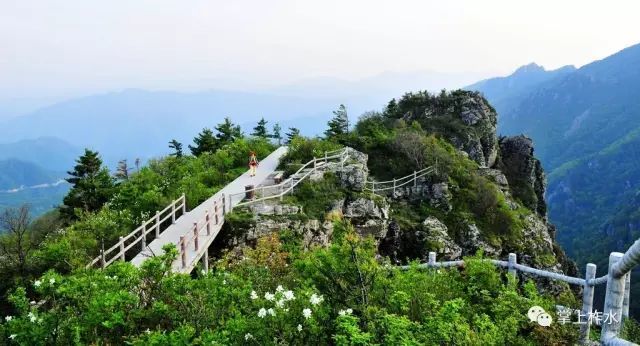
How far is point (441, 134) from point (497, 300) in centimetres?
2703

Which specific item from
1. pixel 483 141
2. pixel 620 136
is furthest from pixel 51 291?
pixel 620 136

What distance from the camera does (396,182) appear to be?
80.5 ft

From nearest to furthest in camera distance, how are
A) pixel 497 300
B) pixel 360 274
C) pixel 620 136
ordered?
pixel 360 274, pixel 497 300, pixel 620 136

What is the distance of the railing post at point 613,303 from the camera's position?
526 centimetres

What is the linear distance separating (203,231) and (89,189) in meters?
22.7

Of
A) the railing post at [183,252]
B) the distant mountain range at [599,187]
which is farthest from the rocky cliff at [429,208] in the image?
the distant mountain range at [599,187]

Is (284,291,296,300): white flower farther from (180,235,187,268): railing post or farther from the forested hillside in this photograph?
(180,235,187,268): railing post

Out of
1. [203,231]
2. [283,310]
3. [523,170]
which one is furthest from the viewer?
[523,170]

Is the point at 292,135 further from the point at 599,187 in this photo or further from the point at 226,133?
the point at 599,187

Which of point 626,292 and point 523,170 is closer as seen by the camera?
point 626,292

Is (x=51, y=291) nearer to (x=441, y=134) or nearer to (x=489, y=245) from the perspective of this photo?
(x=489, y=245)

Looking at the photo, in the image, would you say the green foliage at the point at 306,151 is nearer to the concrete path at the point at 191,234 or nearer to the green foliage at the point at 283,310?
the concrete path at the point at 191,234

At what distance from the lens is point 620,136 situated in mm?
181250

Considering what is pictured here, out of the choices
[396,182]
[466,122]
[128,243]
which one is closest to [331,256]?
[128,243]
